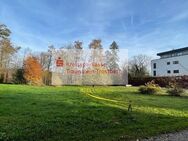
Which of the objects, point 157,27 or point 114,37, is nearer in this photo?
point 157,27

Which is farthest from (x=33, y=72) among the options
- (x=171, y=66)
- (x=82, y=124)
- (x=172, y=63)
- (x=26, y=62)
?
(x=171, y=66)

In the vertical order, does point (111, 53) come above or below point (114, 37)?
below

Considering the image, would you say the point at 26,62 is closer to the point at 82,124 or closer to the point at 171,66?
the point at 82,124

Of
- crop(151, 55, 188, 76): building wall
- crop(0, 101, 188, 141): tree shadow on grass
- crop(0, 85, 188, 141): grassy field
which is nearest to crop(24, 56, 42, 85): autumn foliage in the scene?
crop(0, 85, 188, 141): grassy field

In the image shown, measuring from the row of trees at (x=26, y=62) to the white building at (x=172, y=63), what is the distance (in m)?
34.6

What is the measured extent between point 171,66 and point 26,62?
41.4m

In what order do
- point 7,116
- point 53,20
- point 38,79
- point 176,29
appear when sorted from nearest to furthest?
point 7,116, point 53,20, point 176,29, point 38,79

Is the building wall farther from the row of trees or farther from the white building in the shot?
the row of trees

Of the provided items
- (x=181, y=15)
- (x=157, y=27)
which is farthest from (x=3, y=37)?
(x=181, y=15)

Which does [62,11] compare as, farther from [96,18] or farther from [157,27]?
[157,27]

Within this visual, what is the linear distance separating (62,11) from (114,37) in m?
8.43

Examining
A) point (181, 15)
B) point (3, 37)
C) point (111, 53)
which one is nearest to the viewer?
point (181, 15)

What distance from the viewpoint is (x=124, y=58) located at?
82.2 feet

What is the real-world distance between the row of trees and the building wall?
3434 centimetres
